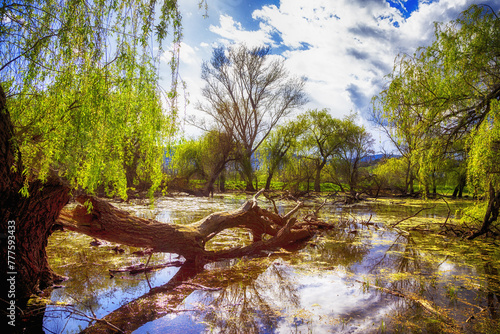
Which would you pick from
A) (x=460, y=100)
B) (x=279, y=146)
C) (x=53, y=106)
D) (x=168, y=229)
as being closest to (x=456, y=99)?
(x=460, y=100)

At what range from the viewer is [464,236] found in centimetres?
756

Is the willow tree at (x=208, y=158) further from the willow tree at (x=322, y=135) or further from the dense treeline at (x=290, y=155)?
the willow tree at (x=322, y=135)

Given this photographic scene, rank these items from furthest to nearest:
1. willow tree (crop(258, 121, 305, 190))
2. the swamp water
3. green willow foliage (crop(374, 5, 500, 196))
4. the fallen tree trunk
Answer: willow tree (crop(258, 121, 305, 190)) < green willow foliage (crop(374, 5, 500, 196)) < the fallen tree trunk < the swamp water

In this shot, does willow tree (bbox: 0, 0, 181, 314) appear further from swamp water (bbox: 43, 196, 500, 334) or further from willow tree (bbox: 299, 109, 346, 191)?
willow tree (bbox: 299, 109, 346, 191)

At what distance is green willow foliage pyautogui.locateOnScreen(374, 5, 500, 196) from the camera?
5.91 m

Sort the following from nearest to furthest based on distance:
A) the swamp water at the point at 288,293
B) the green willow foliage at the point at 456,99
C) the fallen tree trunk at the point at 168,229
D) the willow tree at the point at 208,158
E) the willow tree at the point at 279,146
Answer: the swamp water at the point at 288,293, the fallen tree trunk at the point at 168,229, the green willow foliage at the point at 456,99, the willow tree at the point at 208,158, the willow tree at the point at 279,146

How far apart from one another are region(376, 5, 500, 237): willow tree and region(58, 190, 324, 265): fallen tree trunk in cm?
419

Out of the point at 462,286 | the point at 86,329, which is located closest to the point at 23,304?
the point at 86,329

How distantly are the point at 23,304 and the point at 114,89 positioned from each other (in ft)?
8.95

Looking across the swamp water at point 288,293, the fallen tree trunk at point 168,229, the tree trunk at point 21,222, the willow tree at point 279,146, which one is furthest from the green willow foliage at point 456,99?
the willow tree at point 279,146

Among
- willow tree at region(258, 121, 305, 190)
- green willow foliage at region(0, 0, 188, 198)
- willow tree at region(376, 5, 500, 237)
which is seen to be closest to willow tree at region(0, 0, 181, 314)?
green willow foliage at region(0, 0, 188, 198)

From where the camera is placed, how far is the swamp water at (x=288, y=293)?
9.67 feet

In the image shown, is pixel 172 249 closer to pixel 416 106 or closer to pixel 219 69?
pixel 416 106

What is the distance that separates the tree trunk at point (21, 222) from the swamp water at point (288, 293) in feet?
1.16
